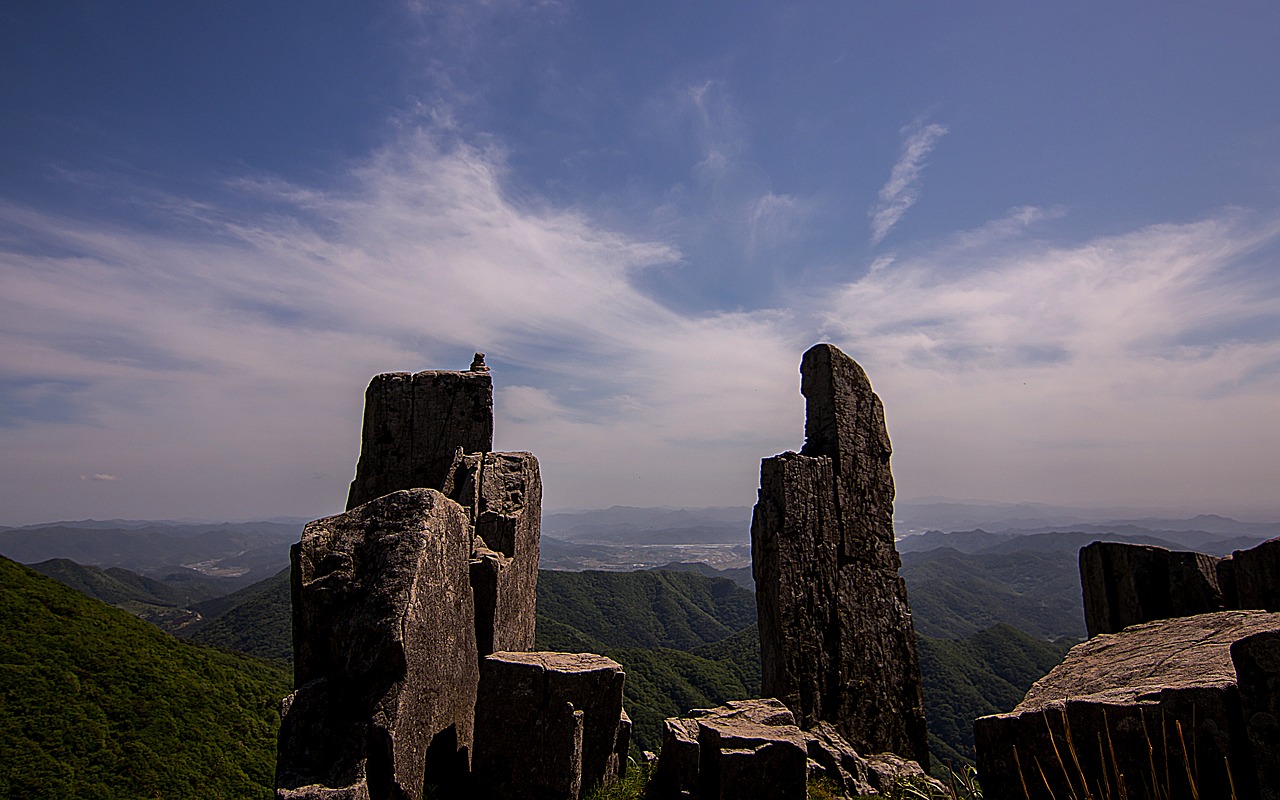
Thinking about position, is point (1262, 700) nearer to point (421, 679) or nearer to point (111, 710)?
point (421, 679)

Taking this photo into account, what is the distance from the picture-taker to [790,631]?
839 centimetres

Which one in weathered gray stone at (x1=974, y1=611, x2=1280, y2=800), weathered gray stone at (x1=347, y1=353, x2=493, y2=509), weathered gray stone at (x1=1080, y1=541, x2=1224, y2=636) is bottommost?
weathered gray stone at (x1=974, y1=611, x2=1280, y2=800)

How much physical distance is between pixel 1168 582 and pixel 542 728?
24.8 ft

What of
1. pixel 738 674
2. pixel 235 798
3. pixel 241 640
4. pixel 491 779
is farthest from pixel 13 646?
pixel 241 640

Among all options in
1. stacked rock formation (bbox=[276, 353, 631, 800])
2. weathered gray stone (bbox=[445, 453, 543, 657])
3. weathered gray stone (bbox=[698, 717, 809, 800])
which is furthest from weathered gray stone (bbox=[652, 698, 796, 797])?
weathered gray stone (bbox=[445, 453, 543, 657])

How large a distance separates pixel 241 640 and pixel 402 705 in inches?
5915

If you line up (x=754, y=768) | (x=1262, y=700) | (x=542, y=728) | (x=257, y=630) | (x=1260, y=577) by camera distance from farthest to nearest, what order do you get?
1. (x=257, y=630)
2. (x=1260, y=577)
3. (x=542, y=728)
4. (x=754, y=768)
5. (x=1262, y=700)

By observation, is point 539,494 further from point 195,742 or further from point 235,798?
point 195,742

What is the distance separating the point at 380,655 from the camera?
222 inches

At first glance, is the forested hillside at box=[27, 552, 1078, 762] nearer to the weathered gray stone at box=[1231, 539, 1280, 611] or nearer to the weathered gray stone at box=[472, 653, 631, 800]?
the weathered gray stone at box=[472, 653, 631, 800]

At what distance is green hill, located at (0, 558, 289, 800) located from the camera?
21109mm

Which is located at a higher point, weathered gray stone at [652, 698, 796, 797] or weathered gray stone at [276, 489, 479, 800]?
weathered gray stone at [276, 489, 479, 800]

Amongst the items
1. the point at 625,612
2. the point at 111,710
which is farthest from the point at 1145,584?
the point at 625,612

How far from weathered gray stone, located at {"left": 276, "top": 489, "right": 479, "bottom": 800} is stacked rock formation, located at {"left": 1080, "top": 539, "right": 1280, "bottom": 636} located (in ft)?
25.7
